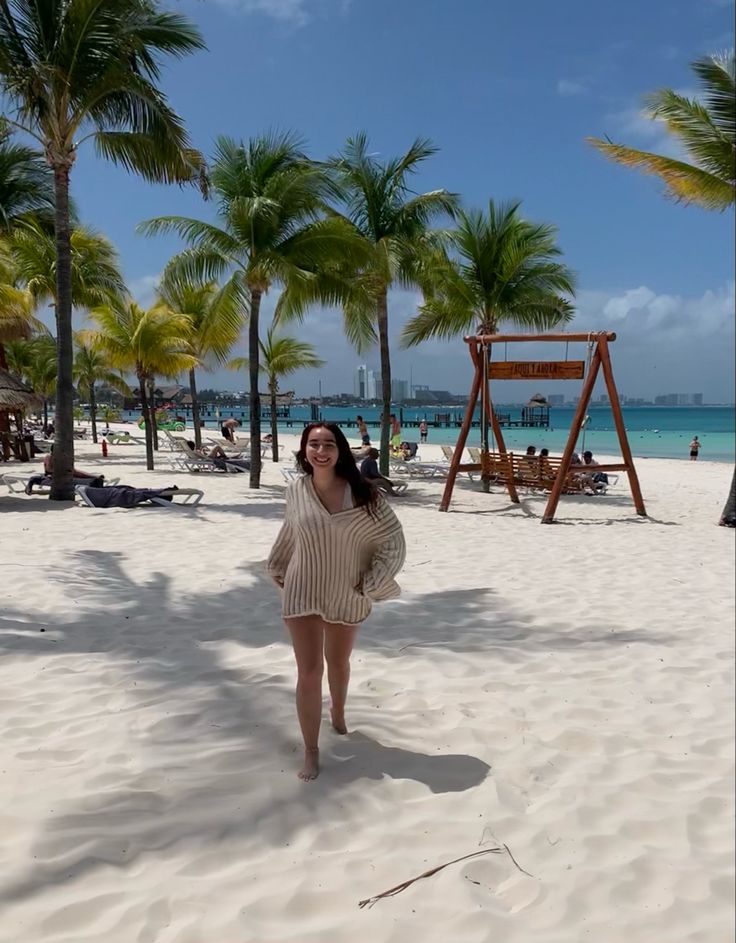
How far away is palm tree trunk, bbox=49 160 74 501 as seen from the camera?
36.0 feet

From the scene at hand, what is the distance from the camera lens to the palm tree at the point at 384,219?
1420cm

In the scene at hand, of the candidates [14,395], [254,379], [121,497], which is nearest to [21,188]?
[14,395]

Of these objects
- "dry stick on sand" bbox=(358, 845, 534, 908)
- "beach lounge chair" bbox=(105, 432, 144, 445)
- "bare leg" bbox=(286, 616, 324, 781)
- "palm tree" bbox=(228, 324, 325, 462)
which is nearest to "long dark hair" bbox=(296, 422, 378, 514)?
"bare leg" bbox=(286, 616, 324, 781)

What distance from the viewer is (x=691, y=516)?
11328 millimetres

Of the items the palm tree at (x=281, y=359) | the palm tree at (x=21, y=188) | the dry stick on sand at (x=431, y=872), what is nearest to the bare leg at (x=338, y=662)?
the dry stick on sand at (x=431, y=872)

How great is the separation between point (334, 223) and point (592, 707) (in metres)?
11.3

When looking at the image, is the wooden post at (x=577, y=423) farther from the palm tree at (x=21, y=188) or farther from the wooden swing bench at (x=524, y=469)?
the palm tree at (x=21, y=188)

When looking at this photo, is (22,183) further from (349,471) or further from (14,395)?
(349,471)

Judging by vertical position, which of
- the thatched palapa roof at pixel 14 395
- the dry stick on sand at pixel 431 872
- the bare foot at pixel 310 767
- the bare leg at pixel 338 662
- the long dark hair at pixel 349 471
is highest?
the thatched palapa roof at pixel 14 395

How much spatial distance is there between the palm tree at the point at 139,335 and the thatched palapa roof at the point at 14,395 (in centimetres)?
491

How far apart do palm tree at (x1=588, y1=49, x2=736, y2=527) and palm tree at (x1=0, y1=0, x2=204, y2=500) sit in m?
A: 6.89

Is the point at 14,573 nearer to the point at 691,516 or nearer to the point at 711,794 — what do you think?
the point at 711,794

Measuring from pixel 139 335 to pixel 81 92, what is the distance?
752cm

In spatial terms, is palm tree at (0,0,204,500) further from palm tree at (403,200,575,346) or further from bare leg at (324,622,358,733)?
bare leg at (324,622,358,733)
